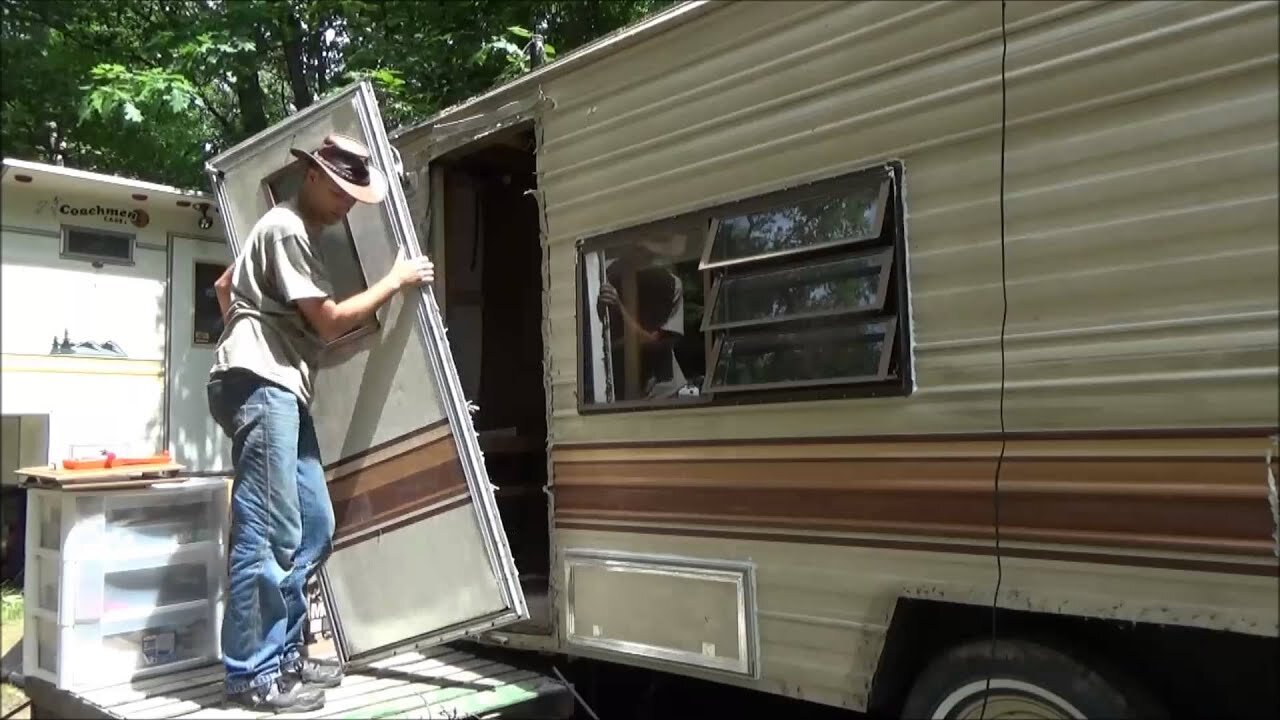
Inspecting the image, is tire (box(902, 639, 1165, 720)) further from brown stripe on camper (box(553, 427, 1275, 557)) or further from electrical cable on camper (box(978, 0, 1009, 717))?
brown stripe on camper (box(553, 427, 1275, 557))

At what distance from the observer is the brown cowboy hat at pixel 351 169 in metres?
3.42

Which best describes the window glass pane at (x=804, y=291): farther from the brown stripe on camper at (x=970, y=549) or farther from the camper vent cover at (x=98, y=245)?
the camper vent cover at (x=98, y=245)

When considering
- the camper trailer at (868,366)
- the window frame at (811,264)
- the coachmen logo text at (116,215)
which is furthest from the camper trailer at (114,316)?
the window frame at (811,264)

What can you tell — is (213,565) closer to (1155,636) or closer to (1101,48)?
(1155,636)

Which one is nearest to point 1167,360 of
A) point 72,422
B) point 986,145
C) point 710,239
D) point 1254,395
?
point 1254,395

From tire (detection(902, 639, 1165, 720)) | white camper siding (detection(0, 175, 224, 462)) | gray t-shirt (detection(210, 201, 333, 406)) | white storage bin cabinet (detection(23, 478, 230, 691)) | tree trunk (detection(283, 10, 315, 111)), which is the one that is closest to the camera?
tire (detection(902, 639, 1165, 720))

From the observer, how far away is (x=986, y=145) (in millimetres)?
2580

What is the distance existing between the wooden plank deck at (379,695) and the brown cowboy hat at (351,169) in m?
1.77

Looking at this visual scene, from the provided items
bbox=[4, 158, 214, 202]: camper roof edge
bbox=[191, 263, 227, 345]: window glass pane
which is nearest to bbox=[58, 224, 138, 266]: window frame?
bbox=[4, 158, 214, 202]: camper roof edge

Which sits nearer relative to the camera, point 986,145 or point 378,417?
point 986,145

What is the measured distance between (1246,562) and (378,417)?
2.77 m

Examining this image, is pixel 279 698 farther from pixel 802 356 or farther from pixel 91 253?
pixel 91 253

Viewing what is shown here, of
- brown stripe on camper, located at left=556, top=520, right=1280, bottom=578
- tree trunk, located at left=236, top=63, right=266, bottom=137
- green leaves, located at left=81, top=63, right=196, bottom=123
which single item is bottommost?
brown stripe on camper, located at left=556, top=520, right=1280, bottom=578

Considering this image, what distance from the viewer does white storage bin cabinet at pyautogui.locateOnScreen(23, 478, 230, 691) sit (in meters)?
3.51
